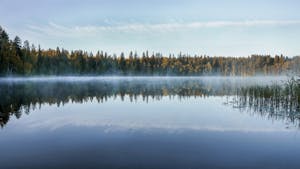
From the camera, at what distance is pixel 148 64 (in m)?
138

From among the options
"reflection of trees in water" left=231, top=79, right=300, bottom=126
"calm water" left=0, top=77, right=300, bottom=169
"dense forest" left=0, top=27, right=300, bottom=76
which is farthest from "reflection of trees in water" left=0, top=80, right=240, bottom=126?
"dense forest" left=0, top=27, right=300, bottom=76

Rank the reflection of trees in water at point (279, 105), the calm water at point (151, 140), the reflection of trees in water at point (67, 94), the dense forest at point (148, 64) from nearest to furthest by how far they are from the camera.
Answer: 1. the calm water at point (151, 140)
2. the reflection of trees in water at point (279, 105)
3. the reflection of trees in water at point (67, 94)
4. the dense forest at point (148, 64)

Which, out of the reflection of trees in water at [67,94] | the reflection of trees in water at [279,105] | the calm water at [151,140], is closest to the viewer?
the calm water at [151,140]

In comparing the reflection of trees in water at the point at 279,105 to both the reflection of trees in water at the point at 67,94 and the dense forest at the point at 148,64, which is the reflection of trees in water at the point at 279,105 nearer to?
the reflection of trees in water at the point at 67,94

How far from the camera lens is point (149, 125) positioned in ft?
39.4

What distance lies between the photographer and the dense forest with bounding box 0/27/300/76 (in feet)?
335

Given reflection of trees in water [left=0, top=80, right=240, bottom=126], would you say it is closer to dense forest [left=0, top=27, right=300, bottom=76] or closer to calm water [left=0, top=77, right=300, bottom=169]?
calm water [left=0, top=77, right=300, bottom=169]

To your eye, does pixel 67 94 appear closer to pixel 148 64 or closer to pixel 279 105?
pixel 279 105

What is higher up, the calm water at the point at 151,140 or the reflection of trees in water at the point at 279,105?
the reflection of trees in water at the point at 279,105

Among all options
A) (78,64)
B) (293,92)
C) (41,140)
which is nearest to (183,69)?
(78,64)

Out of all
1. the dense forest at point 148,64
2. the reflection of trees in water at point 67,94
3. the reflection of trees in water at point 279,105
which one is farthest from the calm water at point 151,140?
the dense forest at point 148,64

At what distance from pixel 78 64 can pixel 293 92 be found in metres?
105

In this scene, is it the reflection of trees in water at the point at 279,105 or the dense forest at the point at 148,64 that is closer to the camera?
the reflection of trees in water at the point at 279,105

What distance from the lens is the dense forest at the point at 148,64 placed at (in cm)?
10211
